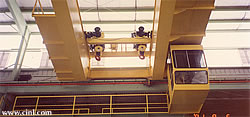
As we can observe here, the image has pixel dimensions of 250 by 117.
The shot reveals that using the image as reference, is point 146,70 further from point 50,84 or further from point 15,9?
point 15,9

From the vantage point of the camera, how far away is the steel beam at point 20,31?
12.3 m

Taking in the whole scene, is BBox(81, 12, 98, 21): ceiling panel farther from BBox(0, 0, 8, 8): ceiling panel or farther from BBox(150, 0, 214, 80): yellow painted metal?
BBox(150, 0, 214, 80): yellow painted metal

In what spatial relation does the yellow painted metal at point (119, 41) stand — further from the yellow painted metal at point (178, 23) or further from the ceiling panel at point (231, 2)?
the ceiling panel at point (231, 2)

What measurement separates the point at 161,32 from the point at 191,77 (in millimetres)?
2569

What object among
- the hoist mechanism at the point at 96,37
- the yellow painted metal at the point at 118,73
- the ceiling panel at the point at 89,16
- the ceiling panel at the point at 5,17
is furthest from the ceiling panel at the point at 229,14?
the ceiling panel at the point at 5,17

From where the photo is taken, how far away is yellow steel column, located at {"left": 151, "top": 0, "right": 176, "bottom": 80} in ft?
21.8

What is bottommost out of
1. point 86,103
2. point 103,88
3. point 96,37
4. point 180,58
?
point 86,103

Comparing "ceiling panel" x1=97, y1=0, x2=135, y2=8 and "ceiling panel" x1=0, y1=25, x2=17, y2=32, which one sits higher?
"ceiling panel" x1=97, y1=0, x2=135, y2=8

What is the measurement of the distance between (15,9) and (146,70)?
963 centimetres

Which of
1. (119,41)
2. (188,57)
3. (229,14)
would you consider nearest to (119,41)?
(119,41)

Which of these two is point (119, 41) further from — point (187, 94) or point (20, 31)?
point (20, 31)

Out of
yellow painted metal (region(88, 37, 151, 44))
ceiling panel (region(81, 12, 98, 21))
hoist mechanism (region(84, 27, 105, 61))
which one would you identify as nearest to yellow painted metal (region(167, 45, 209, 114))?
yellow painted metal (region(88, 37, 151, 44))

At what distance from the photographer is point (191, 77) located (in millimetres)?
8453

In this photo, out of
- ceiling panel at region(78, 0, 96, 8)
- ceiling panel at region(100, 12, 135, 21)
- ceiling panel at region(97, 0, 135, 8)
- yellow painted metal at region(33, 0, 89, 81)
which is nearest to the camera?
yellow painted metal at region(33, 0, 89, 81)
